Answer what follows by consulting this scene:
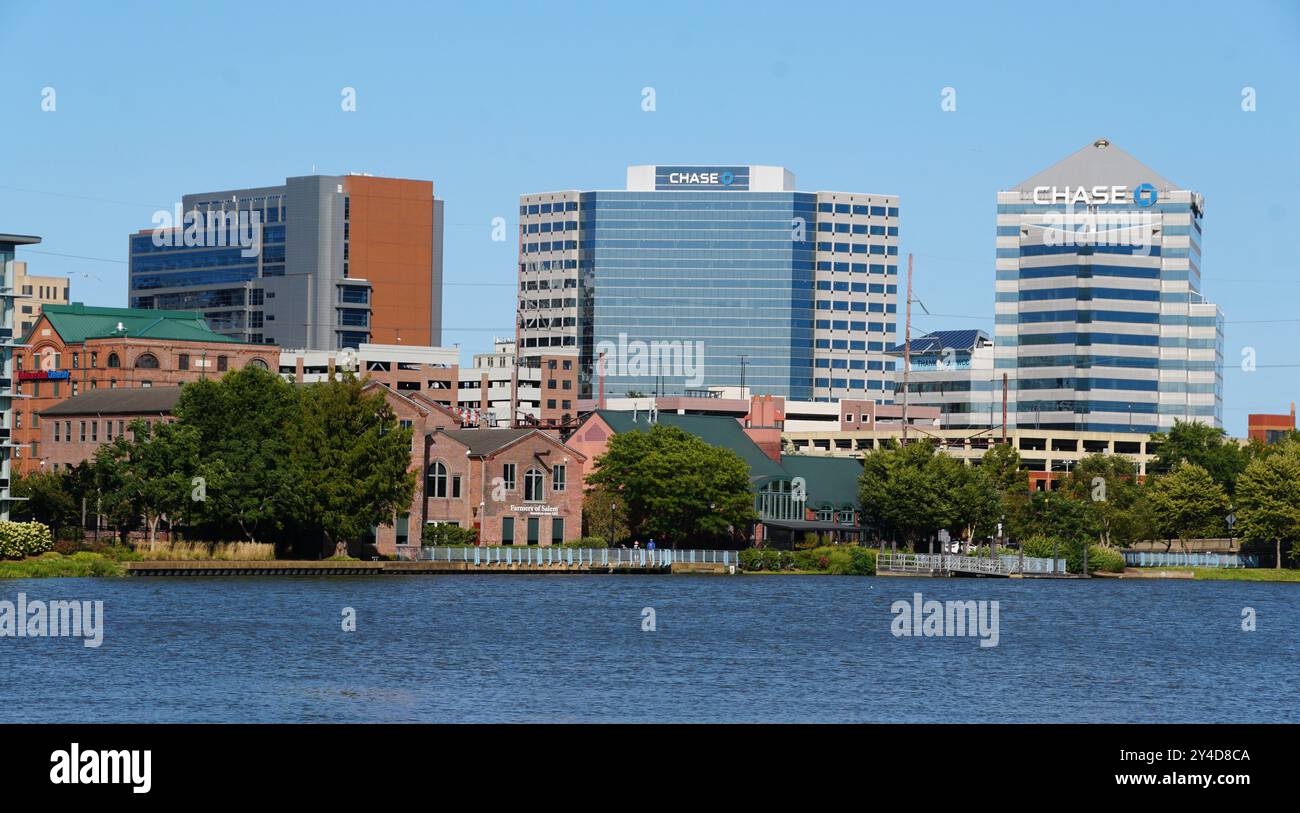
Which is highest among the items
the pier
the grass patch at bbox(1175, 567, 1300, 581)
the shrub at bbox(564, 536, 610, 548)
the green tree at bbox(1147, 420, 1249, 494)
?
the green tree at bbox(1147, 420, 1249, 494)

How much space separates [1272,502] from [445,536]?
64.0m

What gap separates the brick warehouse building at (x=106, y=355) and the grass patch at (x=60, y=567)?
60171mm

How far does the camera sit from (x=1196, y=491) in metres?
149

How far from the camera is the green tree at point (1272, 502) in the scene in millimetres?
142750

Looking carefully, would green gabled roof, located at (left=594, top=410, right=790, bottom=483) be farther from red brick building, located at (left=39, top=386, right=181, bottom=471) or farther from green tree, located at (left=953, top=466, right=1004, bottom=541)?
red brick building, located at (left=39, top=386, right=181, bottom=471)

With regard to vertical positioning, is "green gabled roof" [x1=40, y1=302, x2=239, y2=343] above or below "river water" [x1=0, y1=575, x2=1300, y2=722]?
above

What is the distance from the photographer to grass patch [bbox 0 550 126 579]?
93812 millimetres

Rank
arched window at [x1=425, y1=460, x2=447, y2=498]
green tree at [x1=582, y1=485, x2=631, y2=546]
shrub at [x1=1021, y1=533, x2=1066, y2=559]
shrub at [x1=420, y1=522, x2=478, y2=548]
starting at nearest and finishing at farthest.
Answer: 1. shrub at [x1=420, y1=522, x2=478, y2=548]
2. arched window at [x1=425, y1=460, x2=447, y2=498]
3. green tree at [x1=582, y1=485, x2=631, y2=546]
4. shrub at [x1=1021, y1=533, x2=1066, y2=559]

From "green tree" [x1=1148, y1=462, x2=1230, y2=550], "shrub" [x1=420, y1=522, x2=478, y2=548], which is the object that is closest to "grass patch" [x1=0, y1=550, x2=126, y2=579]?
"shrub" [x1=420, y1=522, x2=478, y2=548]

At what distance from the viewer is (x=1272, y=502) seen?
143 metres

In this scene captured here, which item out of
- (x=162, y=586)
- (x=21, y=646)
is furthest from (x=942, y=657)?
(x=162, y=586)

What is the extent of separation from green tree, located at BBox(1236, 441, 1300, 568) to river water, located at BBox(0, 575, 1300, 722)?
135 feet
